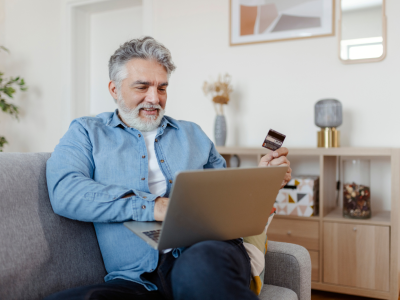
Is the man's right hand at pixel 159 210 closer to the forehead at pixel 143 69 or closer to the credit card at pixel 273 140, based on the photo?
the credit card at pixel 273 140

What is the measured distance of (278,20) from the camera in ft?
8.62

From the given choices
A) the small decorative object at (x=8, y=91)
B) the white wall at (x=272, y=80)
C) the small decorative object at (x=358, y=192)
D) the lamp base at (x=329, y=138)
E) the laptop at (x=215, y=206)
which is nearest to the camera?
the laptop at (x=215, y=206)

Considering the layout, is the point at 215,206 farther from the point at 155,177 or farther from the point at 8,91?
the point at 8,91

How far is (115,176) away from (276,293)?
0.64m

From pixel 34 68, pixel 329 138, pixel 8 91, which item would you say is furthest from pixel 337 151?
pixel 34 68

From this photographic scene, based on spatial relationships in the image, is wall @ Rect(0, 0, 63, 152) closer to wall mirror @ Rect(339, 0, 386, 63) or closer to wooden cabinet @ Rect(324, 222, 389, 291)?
wall mirror @ Rect(339, 0, 386, 63)

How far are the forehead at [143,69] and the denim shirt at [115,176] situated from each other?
174 mm

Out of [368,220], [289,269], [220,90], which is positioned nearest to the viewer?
[289,269]

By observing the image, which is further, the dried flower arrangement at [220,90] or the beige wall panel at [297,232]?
the dried flower arrangement at [220,90]

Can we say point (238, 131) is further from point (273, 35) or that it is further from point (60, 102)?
point (60, 102)

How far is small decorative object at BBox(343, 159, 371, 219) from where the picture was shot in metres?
2.13

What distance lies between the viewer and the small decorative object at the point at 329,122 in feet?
7.42

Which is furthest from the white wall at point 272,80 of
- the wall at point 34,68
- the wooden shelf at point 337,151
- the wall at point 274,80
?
the wooden shelf at point 337,151

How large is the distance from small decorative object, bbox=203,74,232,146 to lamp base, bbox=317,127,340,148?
642mm
